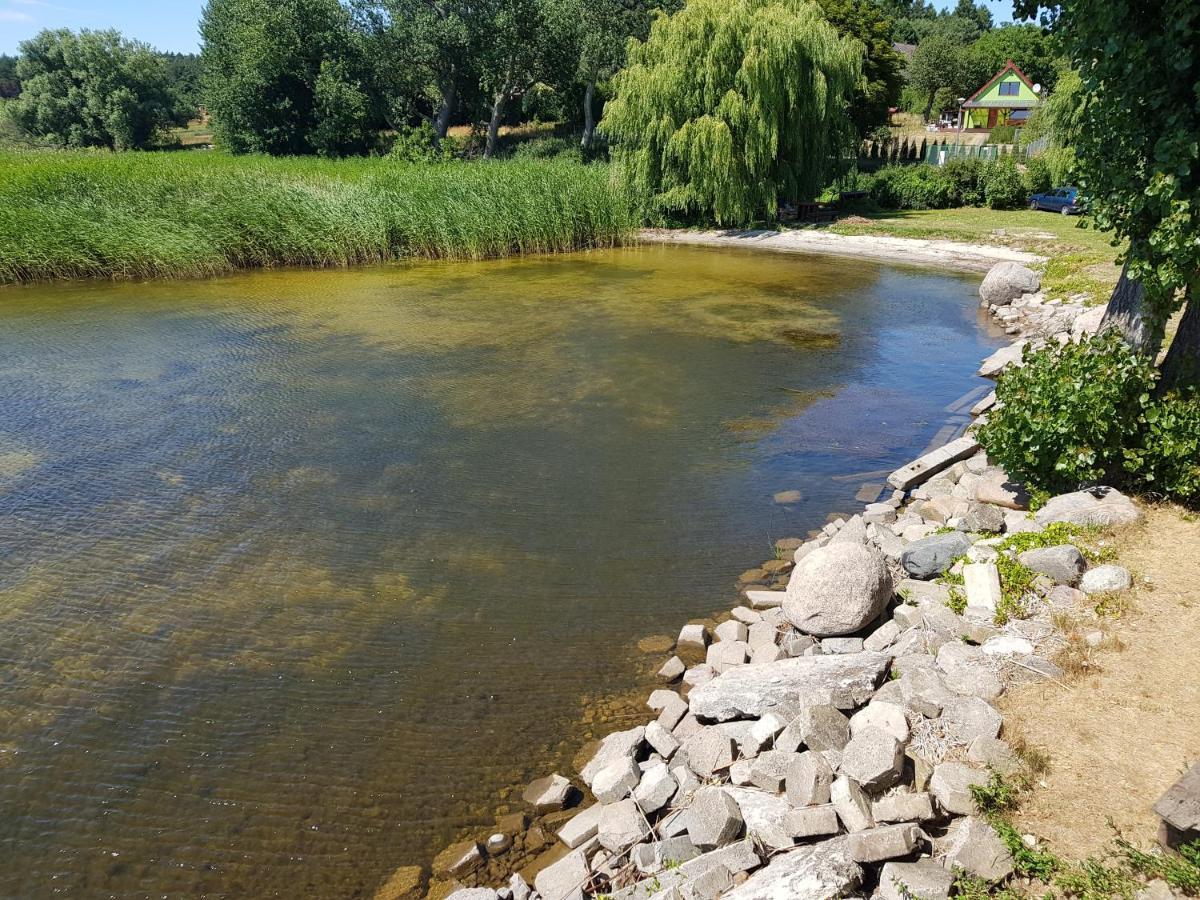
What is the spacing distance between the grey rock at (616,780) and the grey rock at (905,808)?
1405 millimetres

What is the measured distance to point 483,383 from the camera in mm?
12500

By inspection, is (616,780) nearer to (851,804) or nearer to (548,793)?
(548,793)

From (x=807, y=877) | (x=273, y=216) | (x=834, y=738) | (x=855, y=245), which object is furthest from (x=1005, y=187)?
(x=807, y=877)

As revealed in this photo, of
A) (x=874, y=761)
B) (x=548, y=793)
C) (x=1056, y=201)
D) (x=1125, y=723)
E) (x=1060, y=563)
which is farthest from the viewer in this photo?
(x=1056, y=201)

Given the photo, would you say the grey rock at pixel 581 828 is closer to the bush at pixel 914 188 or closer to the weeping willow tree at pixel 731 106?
the weeping willow tree at pixel 731 106

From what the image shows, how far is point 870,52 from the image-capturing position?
111 ft

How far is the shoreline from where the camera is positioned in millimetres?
21156

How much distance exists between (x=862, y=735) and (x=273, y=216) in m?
21.3

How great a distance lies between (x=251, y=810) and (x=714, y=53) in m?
25.3

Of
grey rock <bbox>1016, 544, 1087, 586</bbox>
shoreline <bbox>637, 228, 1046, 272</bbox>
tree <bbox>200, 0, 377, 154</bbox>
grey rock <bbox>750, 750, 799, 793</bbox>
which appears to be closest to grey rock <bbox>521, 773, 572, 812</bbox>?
grey rock <bbox>750, 750, 799, 793</bbox>

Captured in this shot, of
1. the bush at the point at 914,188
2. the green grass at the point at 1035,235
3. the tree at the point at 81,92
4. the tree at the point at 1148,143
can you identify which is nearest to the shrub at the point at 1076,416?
the tree at the point at 1148,143

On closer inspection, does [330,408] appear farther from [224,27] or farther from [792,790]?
[224,27]

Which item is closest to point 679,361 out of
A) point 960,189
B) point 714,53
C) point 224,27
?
point 714,53

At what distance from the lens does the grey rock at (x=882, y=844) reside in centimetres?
347
